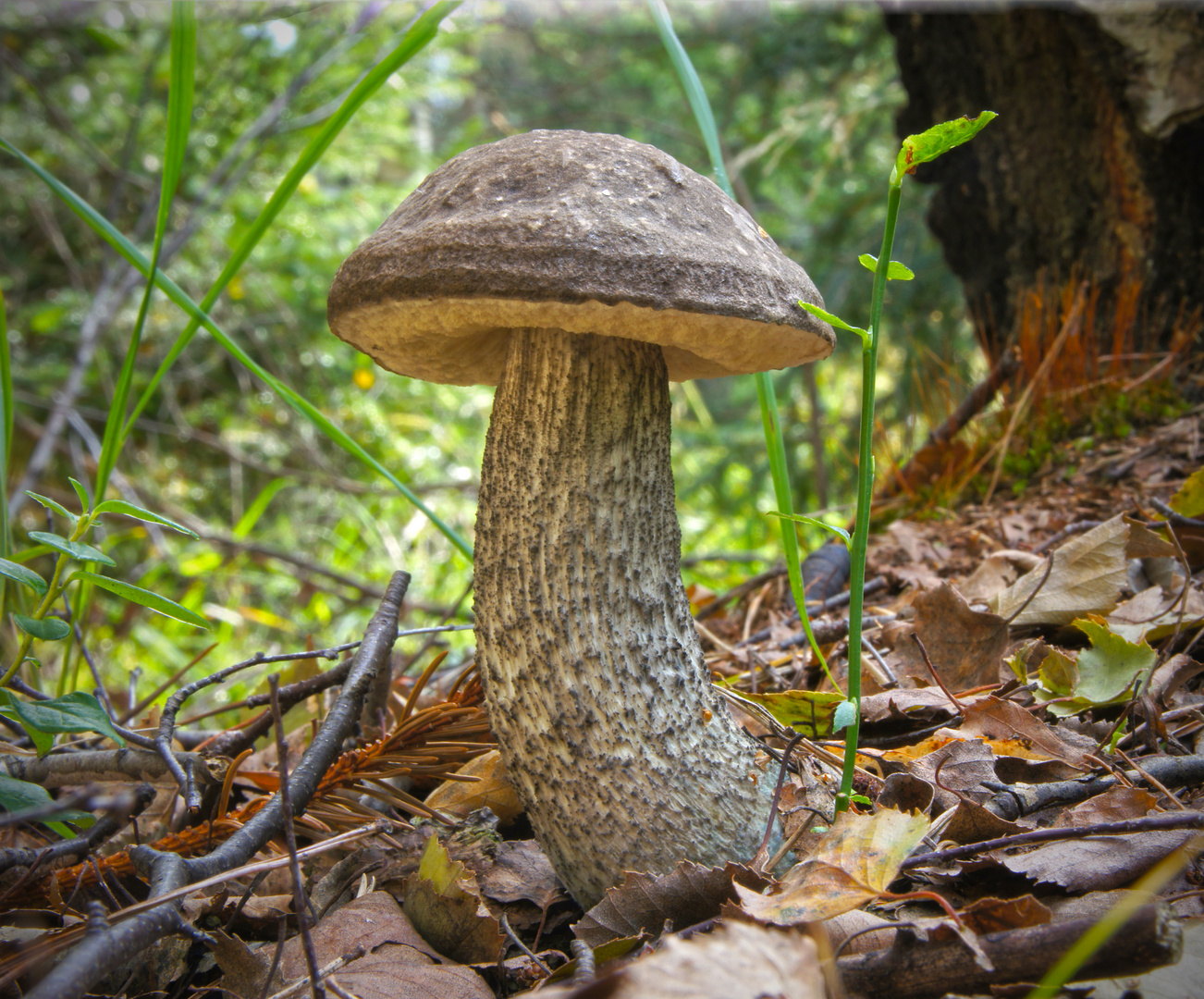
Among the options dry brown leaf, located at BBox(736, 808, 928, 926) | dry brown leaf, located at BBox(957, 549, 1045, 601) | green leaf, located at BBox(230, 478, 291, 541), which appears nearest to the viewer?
dry brown leaf, located at BBox(736, 808, 928, 926)

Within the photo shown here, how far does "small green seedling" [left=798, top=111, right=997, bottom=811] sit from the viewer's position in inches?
30.8

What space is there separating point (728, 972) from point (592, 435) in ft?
2.53

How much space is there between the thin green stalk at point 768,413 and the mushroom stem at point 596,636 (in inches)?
7.3

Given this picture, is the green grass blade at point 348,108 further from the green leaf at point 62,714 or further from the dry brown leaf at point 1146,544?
the dry brown leaf at point 1146,544

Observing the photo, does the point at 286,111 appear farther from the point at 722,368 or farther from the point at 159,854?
the point at 159,854

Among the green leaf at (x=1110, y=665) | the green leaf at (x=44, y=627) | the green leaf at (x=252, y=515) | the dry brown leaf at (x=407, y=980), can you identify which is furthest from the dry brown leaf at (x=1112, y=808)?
the green leaf at (x=252, y=515)

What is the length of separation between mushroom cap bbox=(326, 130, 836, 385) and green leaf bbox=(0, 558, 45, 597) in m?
0.53

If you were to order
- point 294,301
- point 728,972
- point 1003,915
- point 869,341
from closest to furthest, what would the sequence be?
point 728,972
point 1003,915
point 869,341
point 294,301

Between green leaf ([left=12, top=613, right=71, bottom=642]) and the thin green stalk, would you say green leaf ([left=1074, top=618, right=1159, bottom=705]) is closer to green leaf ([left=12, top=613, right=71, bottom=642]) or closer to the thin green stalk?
the thin green stalk

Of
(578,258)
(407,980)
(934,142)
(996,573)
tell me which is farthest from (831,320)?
(996,573)

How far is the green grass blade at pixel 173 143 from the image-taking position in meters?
0.97

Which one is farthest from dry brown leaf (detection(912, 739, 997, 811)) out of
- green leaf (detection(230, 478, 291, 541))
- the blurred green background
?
green leaf (detection(230, 478, 291, 541))

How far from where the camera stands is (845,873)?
83 centimetres

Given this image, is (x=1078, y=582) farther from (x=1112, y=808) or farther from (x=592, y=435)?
(x=592, y=435)
